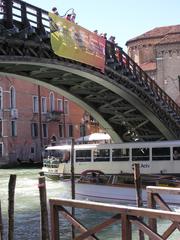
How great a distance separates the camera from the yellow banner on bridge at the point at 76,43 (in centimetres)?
1585

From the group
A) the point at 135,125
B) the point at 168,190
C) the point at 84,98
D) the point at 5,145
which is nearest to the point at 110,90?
the point at 84,98

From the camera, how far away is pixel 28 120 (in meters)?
40.8

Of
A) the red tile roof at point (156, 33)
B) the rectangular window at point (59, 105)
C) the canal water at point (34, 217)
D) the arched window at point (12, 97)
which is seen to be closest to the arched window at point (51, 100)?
the rectangular window at point (59, 105)

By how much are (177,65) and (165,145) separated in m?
20.5

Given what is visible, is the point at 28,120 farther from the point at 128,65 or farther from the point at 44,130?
the point at 128,65

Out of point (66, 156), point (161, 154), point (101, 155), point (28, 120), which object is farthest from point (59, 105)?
point (161, 154)

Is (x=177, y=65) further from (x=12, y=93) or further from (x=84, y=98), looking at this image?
(x=84, y=98)

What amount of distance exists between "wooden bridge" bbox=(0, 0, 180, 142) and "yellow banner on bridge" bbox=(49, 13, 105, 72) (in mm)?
231

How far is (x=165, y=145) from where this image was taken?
65.7ft

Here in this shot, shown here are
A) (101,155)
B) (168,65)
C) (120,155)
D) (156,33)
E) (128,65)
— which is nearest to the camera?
(128,65)

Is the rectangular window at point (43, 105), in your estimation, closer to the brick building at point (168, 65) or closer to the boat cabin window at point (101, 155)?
the brick building at point (168, 65)

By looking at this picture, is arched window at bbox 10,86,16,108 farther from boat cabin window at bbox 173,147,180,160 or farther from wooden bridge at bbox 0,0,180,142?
boat cabin window at bbox 173,147,180,160

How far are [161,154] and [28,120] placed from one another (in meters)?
21.7

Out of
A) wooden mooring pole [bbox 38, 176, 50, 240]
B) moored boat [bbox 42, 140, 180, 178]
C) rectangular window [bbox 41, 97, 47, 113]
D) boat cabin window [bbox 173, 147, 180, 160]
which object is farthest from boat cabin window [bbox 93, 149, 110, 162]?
rectangular window [bbox 41, 97, 47, 113]
